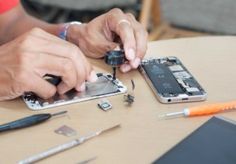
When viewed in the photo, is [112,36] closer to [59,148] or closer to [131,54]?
[131,54]

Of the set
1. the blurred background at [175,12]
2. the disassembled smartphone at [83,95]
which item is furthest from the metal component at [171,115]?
the blurred background at [175,12]

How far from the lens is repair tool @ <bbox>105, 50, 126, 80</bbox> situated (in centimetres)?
88

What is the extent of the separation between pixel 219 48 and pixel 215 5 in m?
0.99

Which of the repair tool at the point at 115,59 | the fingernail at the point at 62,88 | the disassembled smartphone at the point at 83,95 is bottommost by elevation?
the disassembled smartphone at the point at 83,95

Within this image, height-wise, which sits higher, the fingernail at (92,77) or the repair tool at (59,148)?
the fingernail at (92,77)

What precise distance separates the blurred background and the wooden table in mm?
1111

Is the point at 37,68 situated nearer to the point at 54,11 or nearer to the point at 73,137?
the point at 73,137

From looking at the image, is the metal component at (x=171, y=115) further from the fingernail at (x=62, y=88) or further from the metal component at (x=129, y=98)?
the fingernail at (x=62, y=88)

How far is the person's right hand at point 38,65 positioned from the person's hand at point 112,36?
140mm

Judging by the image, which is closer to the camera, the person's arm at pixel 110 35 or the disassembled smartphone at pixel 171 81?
the disassembled smartphone at pixel 171 81

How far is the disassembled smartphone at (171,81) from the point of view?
791 mm

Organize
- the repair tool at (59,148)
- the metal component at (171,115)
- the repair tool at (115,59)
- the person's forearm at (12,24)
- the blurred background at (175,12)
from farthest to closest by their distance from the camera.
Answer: the blurred background at (175,12)
the person's forearm at (12,24)
the repair tool at (115,59)
the metal component at (171,115)
the repair tool at (59,148)

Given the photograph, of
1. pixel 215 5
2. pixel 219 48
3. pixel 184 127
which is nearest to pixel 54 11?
pixel 215 5

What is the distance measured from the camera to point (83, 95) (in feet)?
2.63
